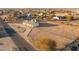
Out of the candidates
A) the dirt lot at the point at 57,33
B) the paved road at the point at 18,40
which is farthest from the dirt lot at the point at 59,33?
the paved road at the point at 18,40

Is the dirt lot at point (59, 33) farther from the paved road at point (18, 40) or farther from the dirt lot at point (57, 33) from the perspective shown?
the paved road at point (18, 40)

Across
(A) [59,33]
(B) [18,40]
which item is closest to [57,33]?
(A) [59,33]

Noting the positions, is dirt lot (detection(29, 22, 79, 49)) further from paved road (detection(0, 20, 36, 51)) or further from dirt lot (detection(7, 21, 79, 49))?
paved road (detection(0, 20, 36, 51))

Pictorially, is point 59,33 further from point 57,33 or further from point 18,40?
point 18,40

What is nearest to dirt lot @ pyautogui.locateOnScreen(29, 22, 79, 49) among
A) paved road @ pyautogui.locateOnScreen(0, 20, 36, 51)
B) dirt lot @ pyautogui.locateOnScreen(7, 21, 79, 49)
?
dirt lot @ pyautogui.locateOnScreen(7, 21, 79, 49)
